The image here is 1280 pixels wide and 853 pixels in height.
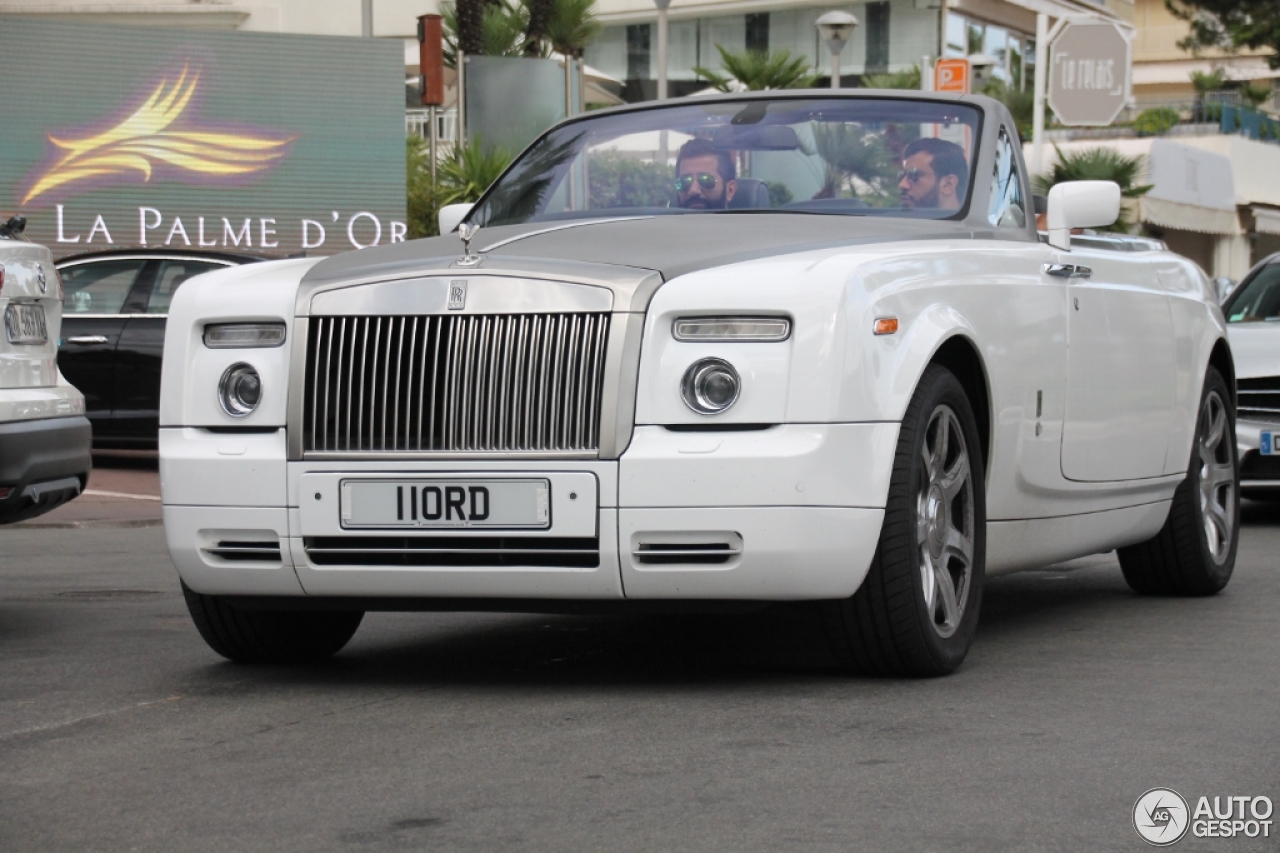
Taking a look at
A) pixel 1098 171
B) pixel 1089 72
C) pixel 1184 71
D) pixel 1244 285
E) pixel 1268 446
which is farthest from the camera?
pixel 1184 71

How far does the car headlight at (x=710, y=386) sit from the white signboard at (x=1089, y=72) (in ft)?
83.6

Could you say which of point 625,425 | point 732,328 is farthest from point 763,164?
point 625,425

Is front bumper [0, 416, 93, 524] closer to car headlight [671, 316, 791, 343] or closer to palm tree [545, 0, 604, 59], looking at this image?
car headlight [671, 316, 791, 343]

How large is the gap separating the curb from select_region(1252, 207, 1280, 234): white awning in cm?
3718

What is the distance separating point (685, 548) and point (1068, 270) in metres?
2.10

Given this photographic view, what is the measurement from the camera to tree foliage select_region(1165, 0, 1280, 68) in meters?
44.6

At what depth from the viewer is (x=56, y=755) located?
4.70 meters

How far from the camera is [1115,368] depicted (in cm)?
694

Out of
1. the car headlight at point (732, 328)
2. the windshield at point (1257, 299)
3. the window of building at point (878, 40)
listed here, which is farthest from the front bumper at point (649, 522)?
the window of building at point (878, 40)

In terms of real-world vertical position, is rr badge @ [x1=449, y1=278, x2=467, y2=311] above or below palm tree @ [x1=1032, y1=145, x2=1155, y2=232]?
above

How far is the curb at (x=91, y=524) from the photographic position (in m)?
11.8

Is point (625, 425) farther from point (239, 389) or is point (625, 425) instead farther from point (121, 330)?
point (121, 330)

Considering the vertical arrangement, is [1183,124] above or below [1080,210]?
below

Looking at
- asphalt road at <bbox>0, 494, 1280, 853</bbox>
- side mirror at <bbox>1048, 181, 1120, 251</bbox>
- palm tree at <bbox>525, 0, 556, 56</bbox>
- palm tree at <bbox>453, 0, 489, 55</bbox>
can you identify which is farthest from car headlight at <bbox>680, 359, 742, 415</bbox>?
palm tree at <bbox>525, 0, 556, 56</bbox>
